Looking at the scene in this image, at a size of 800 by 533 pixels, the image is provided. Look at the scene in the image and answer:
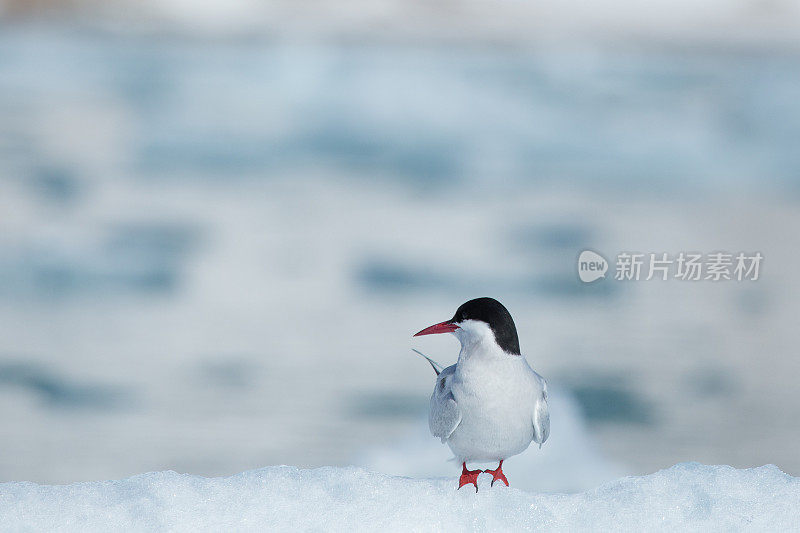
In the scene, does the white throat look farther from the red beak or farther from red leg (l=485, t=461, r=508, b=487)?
red leg (l=485, t=461, r=508, b=487)

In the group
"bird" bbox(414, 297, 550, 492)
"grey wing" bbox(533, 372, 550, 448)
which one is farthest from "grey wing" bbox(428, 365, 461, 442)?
"grey wing" bbox(533, 372, 550, 448)

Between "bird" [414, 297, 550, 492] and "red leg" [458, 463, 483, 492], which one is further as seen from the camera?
"red leg" [458, 463, 483, 492]

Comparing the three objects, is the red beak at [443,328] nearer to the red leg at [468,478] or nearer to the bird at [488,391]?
the bird at [488,391]

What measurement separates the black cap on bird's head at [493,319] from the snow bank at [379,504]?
252 millimetres

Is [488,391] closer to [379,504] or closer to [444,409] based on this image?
[444,409]

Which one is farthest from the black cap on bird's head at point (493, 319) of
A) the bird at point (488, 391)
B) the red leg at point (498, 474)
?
the red leg at point (498, 474)

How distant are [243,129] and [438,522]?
0.69 metres

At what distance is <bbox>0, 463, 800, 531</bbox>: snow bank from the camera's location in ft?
3.78

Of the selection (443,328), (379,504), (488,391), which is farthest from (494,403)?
(379,504)

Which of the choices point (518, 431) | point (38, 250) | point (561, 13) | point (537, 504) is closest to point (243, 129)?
point (38, 250)

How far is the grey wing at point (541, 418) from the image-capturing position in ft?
3.57

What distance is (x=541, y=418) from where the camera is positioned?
3.59 ft

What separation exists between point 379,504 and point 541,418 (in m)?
0.28

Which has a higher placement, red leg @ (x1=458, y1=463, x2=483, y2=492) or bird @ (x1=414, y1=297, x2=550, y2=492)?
bird @ (x1=414, y1=297, x2=550, y2=492)
